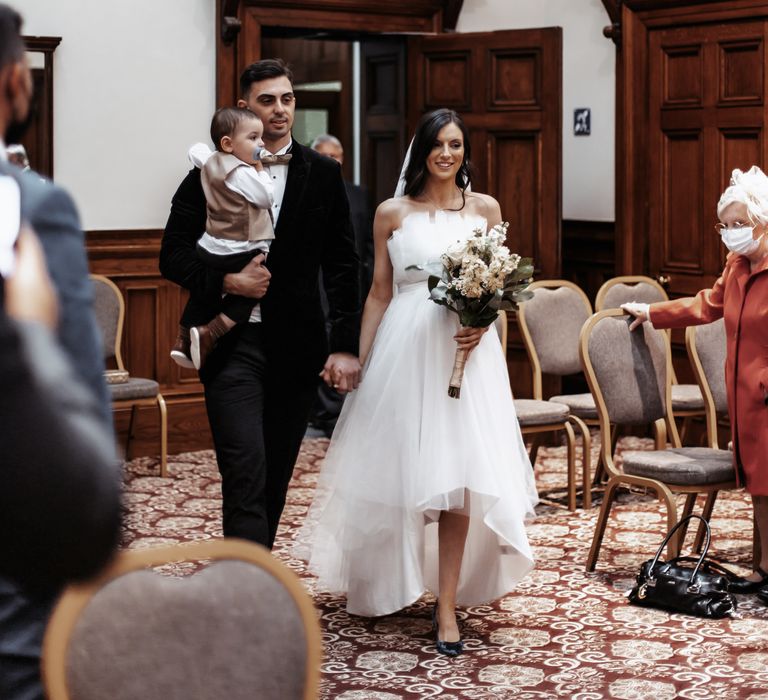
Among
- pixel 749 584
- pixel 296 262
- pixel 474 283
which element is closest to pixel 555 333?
pixel 749 584

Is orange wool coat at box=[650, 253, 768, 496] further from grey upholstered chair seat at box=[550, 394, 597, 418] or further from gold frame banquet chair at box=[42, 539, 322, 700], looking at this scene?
gold frame banquet chair at box=[42, 539, 322, 700]

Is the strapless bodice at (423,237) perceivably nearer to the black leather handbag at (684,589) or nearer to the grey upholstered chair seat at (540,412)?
the black leather handbag at (684,589)

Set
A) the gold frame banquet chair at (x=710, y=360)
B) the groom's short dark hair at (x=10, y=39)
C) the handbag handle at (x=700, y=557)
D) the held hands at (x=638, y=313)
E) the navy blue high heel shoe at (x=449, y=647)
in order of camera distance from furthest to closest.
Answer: the gold frame banquet chair at (x=710, y=360) < the held hands at (x=638, y=313) < the handbag handle at (x=700, y=557) < the navy blue high heel shoe at (x=449, y=647) < the groom's short dark hair at (x=10, y=39)

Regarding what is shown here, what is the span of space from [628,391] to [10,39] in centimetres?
431

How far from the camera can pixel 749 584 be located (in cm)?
494

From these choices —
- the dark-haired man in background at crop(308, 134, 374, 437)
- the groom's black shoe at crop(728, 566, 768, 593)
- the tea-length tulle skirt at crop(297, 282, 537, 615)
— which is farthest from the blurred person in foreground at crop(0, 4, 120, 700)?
the dark-haired man in background at crop(308, 134, 374, 437)

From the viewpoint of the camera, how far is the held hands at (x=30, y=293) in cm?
106

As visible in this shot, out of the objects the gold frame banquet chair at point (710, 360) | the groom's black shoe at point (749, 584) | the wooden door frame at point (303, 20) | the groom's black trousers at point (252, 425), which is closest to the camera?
the groom's black trousers at point (252, 425)

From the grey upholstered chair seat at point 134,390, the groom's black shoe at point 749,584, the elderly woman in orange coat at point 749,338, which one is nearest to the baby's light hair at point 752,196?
the elderly woman in orange coat at point 749,338

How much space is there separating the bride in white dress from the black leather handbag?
0.57 m

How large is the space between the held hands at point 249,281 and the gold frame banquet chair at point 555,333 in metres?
2.98

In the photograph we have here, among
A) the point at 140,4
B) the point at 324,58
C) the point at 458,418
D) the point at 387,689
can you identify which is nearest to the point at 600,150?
the point at 140,4

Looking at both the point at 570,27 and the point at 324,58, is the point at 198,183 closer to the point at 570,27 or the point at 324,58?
the point at 570,27

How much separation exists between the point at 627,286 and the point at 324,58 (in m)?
5.18
